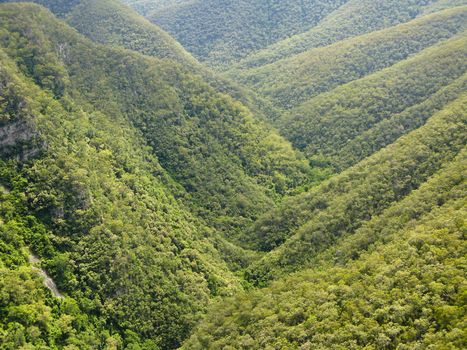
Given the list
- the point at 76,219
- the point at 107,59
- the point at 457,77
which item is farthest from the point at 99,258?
the point at 457,77

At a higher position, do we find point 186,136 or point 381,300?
point 186,136

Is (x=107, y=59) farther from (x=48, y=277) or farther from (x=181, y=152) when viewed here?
(x=48, y=277)

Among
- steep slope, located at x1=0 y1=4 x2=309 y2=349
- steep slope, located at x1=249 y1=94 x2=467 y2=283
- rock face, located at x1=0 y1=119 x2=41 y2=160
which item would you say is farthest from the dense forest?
steep slope, located at x1=249 y1=94 x2=467 y2=283

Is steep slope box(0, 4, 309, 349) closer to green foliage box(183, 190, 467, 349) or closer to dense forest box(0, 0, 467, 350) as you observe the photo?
dense forest box(0, 0, 467, 350)

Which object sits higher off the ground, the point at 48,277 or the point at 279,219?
the point at 48,277

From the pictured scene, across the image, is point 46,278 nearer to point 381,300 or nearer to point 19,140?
point 19,140

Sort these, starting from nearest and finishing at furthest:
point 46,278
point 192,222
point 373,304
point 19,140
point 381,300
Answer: point 381,300 < point 373,304 < point 46,278 < point 19,140 < point 192,222

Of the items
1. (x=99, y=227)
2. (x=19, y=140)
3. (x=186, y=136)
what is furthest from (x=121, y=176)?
(x=186, y=136)
